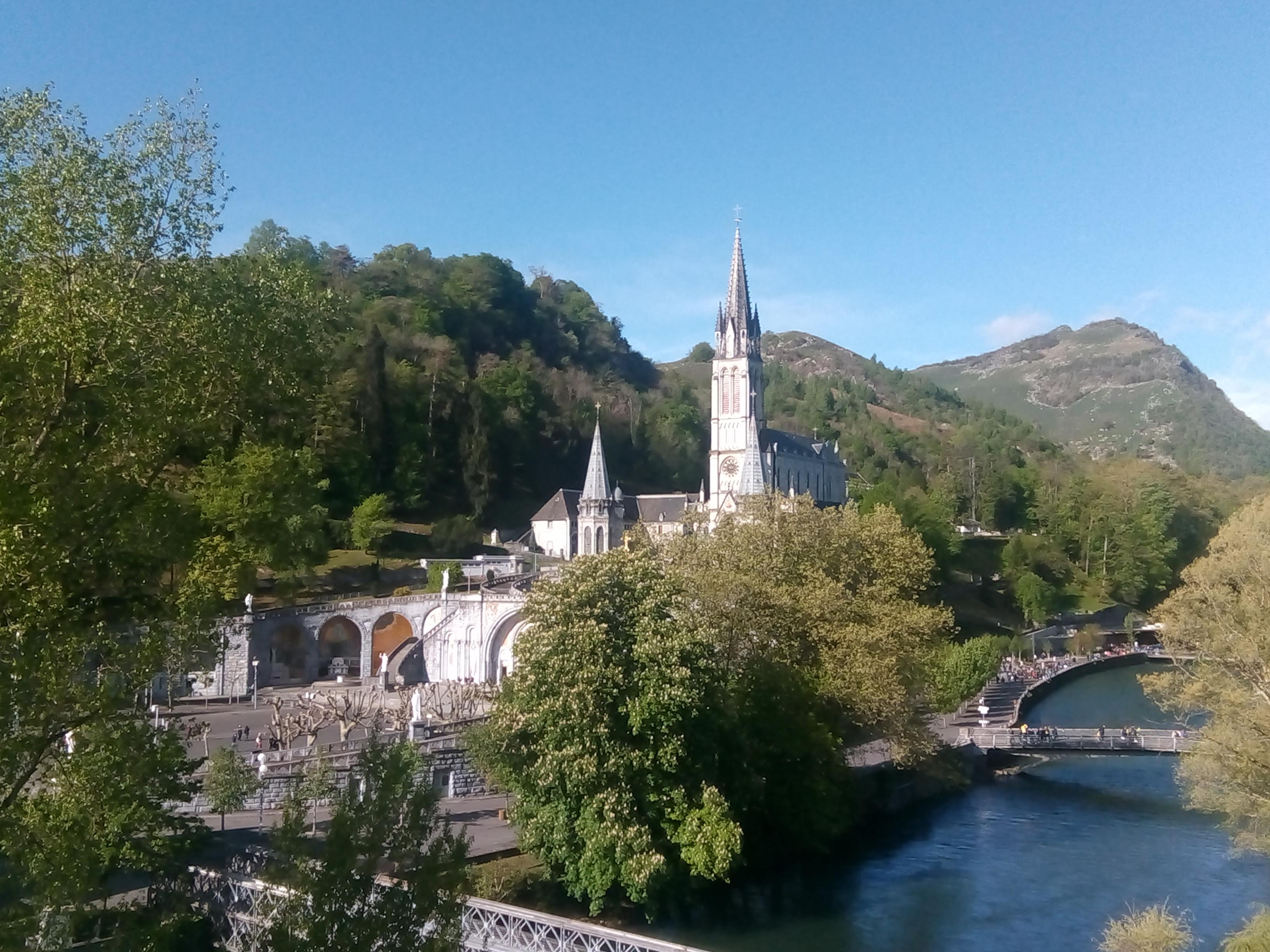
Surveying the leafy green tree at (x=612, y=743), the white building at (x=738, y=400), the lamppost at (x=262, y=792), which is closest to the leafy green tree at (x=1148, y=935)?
the leafy green tree at (x=612, y=743)

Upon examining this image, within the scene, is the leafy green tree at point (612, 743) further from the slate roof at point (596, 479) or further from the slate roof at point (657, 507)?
the slate roof at point (657, 507)

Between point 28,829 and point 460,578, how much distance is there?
4527cm

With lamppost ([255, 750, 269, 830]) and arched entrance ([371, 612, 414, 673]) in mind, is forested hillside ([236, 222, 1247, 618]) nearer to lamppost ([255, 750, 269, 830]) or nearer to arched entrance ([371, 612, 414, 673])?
arched entrance ([371, 612, 414, 673])

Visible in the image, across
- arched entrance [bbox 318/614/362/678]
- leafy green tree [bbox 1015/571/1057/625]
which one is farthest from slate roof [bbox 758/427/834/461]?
arched entrance [bbox 318/614/362/678]

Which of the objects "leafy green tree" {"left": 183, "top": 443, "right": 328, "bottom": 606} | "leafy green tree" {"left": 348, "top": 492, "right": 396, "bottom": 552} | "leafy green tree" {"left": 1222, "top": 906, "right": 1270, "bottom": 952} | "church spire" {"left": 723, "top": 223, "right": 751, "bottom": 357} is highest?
"church spire" {"left": 723, "top": 223, "right": 751, "bottom": 357}

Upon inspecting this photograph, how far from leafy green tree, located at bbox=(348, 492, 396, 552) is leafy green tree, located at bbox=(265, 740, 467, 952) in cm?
4619

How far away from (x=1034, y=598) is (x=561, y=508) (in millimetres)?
33162

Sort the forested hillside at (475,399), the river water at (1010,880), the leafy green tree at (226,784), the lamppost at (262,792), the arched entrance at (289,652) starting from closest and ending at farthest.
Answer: the leafy green tree at (226,784), the river water at (1010,880), the lamppost at (262,792), the arched entrance at (289,652), the forested hillside at (475,399)

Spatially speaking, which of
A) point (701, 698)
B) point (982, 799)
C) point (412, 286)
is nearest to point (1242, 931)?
point (701, 698)

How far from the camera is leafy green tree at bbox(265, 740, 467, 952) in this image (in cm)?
847

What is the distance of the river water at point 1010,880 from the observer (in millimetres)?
20906

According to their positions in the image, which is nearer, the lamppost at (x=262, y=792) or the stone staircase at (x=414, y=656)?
the lamppost at (x=262, y=792)

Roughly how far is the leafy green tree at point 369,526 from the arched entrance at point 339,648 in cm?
867

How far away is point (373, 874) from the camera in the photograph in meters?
8.88
